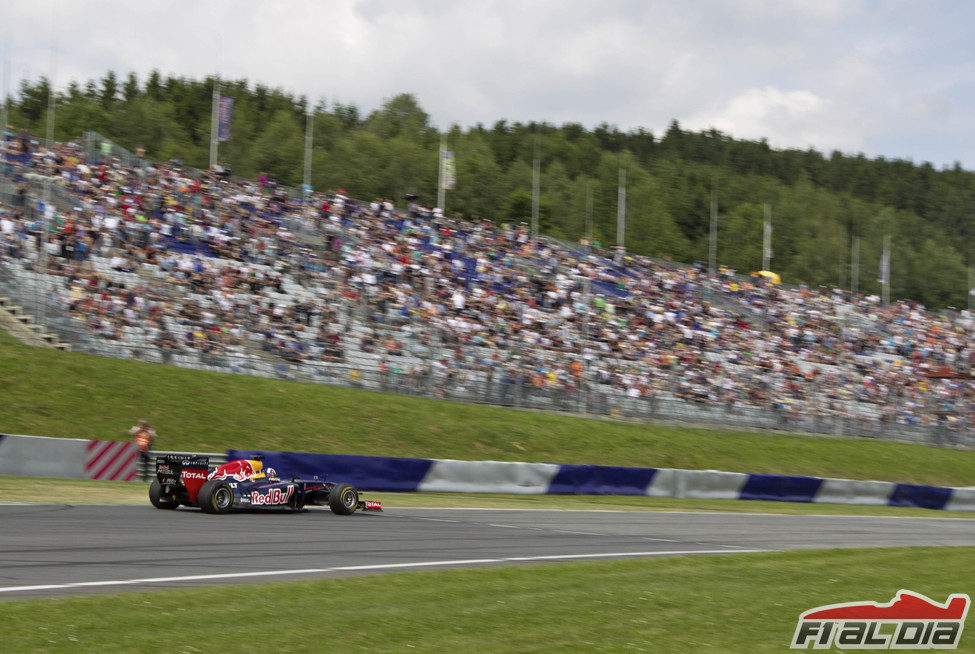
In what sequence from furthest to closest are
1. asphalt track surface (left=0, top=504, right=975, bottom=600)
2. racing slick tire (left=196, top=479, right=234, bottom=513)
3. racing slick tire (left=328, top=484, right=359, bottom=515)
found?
racing slick tire (left=328, top=484, right=359, bottom=515), racing slick tire (left=196, top=479, right=234, bottom=513), asphalt track surface (left=0, top=504, right=975, bottom=600)

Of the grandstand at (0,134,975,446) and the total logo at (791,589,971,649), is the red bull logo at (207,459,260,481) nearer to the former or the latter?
the total logo at (791,589,971,649)

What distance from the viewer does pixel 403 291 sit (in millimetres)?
30656

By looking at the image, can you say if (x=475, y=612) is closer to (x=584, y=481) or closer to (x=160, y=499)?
(x=160, y=499)

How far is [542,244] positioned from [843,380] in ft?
40.3

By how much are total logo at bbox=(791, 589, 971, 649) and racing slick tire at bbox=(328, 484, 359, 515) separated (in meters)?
9.25

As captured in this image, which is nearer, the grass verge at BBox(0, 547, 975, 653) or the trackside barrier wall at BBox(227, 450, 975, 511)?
the grass verge at BBox(0, 547, 975, 653)

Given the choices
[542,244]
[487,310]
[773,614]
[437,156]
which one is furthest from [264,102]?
[773,614]

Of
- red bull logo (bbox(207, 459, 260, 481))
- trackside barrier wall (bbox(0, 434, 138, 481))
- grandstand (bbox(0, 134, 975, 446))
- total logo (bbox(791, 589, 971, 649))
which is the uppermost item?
grandstand (bbox(0, 134, 975, 446))

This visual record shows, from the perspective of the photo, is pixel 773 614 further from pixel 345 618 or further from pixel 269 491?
pixel 269 491

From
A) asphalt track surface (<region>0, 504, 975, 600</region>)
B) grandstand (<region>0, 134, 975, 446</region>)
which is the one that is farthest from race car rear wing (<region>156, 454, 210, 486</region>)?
grandstand (<region>0, 134, 975, 446</region>)

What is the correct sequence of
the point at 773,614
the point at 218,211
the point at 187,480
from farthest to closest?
1. the point at 218,211
2. the point at 187,480
3. the point at 773,614

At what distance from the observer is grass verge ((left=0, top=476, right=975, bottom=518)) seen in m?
16.3

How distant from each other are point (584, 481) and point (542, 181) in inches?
2726

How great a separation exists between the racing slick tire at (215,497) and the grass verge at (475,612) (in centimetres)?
603
